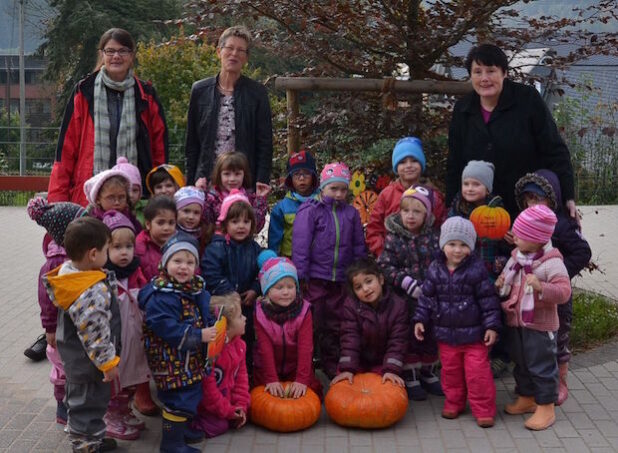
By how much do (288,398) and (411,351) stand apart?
977 mm

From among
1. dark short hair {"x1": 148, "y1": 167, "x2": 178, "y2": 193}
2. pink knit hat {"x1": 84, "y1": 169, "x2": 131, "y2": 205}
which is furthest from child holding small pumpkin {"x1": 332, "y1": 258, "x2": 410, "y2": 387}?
pink knit hat {"x1": 84, "y1": 169, "x2": 131, "y2": 205}

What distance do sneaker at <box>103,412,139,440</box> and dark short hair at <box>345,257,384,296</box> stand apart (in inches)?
64.8

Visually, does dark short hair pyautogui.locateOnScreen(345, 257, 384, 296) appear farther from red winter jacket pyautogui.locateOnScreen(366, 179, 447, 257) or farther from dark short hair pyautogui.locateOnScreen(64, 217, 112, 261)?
dark short hair pyautogui.locateOnScreen(64, 217, 112, 261)

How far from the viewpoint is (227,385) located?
5.06m

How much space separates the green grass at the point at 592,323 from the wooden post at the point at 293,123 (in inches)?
110

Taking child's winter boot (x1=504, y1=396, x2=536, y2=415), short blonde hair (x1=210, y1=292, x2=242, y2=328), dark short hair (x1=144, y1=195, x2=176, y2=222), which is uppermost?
dark short hair (x1=144, y1=195, x2=176, y2=222)

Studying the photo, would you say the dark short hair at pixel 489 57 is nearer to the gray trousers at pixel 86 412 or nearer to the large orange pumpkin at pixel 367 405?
the large orange pumpkin at pixel 367 405

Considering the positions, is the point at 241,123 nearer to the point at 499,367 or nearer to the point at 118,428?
the point at 118,428

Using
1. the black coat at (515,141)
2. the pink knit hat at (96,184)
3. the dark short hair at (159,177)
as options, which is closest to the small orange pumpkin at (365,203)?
the black coat at (515,141)

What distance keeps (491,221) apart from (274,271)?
1437 millimetres

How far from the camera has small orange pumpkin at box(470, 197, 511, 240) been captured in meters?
5.32

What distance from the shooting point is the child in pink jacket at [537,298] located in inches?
197

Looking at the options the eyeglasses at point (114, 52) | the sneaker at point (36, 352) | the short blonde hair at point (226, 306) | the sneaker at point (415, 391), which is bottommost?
the sneaker at point (36, 352)

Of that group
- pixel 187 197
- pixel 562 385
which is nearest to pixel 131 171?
pixel 187 197
